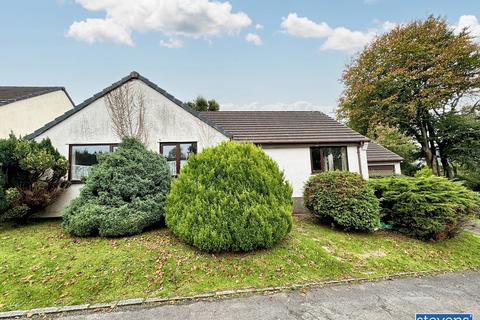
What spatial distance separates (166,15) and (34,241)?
10.3 meters

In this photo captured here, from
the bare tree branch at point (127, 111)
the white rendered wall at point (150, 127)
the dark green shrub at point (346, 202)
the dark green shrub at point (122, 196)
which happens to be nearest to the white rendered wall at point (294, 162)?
the dark green shrub at point (346, 202)

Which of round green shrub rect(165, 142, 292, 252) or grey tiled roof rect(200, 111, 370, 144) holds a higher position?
grey tiled roof rect(200, 111, 370, 144)

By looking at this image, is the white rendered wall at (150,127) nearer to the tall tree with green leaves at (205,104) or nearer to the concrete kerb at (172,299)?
the concrete kerb at (172,299)

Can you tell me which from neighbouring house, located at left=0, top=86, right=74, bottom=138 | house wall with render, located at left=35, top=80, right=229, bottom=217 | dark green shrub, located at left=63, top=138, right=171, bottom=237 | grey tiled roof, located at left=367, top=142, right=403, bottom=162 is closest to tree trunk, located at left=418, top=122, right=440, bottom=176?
grey tiled roof, located at left=367, top=142, right=403, bottom=162

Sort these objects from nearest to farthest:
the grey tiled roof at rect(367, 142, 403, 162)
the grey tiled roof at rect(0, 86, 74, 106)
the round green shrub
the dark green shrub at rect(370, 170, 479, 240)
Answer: the round green shrub, the dark green shrub at rect(370, 170, 479, 240), the grey tiled roof at rect(0, 86, 74, 106), the grey tiled roof at rect(367, 142, 403, 162)

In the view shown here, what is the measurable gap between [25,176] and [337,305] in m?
9.64

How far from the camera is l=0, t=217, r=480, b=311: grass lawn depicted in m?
4.46

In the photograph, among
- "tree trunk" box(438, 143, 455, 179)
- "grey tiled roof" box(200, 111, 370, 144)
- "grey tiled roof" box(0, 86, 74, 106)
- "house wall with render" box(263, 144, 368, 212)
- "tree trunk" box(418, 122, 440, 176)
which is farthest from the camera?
"tree trunk" box(438, 143, 455, 179)

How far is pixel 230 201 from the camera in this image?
577 centimetres

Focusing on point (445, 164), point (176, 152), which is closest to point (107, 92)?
point (176, 152)

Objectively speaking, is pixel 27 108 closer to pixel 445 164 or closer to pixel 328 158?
pixel 328 158

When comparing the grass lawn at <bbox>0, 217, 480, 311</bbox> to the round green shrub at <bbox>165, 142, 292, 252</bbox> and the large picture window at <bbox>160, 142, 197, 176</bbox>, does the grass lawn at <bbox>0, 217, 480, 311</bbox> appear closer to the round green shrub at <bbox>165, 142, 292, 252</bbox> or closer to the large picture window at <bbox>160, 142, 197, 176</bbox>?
the round green shrub at <bbox>165, 142, 292, 252</bbox>

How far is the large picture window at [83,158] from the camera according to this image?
8.98 meters

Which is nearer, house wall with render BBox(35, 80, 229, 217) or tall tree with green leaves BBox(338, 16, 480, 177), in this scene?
house wall with render BBox(35, 80, 229, 217)
